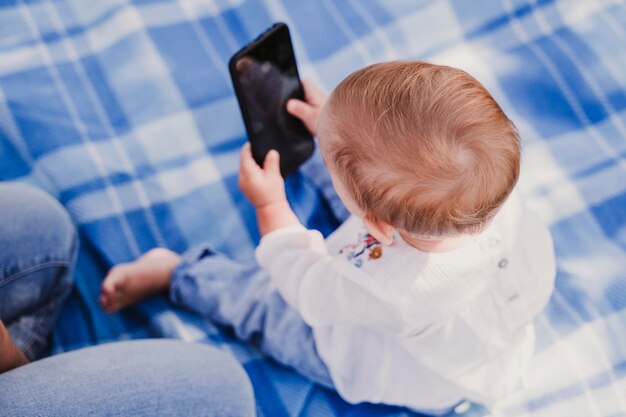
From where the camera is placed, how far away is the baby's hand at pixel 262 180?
92cm

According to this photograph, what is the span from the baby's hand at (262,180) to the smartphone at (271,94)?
2 cm

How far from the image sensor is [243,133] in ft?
3.67

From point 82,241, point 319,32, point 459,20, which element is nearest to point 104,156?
point 82,241

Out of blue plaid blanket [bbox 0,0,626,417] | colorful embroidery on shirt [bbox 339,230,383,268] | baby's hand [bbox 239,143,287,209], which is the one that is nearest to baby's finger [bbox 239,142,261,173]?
baby's hand [bbox 239,143,287,209]

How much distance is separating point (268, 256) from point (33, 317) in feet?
1.16

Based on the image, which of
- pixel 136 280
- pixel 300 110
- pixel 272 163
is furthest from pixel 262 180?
pixel 136 280

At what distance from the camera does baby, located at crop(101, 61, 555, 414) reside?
59 centimetres

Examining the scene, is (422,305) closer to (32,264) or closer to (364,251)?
(364,251)

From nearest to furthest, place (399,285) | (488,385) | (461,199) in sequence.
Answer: (461,199) < (399,285) < (488,385)

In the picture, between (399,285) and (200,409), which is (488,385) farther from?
(200,409)

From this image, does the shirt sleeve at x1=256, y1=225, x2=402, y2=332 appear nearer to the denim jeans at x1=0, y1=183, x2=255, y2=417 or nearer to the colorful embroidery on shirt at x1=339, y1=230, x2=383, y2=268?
the colorful embroidery on shirt at x1=339, y1=230, x2=383, y2=268

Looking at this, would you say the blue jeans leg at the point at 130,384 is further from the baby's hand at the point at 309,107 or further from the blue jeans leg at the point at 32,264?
the baby's hand at the point at 309,107

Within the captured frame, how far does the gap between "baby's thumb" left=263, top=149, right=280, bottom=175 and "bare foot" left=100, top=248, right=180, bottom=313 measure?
0.21 metres

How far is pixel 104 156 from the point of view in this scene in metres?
1.06
